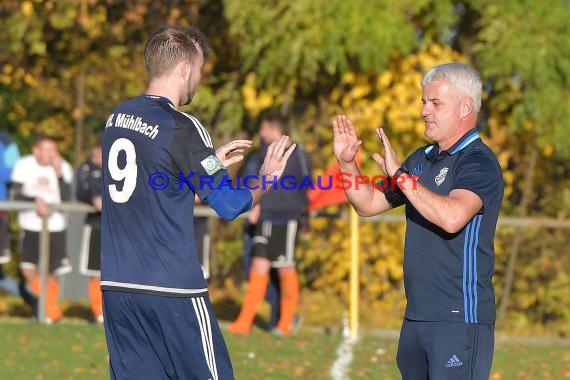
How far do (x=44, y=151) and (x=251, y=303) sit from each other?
107 inches

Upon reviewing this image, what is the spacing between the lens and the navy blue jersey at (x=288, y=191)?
11.9 m

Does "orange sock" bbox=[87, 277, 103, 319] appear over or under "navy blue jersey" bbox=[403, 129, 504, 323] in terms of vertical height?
under

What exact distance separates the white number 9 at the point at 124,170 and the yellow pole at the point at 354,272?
271 inches

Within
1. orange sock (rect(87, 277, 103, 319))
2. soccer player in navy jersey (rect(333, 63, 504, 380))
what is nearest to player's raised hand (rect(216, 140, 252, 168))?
soccer player in navy jersey (rect(333, 63, 504, 380))

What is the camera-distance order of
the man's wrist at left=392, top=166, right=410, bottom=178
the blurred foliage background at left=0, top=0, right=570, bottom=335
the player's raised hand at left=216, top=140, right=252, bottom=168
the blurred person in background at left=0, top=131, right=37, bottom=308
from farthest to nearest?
1. the blurred foliage background at left=0, top=0, right=570, bottom=335
2. the blurred person in background at left=0, top=131, right=37, bottom=308
3. the player's raised hand at left=216, top=140, right=252, bottom=168
4. the man's wrist at left=392, top=166, right=410, bottom=178

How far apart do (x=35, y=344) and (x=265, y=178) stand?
610 cm

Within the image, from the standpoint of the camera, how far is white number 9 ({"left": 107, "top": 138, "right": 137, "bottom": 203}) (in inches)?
197

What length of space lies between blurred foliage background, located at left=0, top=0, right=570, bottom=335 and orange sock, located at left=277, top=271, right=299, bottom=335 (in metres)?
1.23

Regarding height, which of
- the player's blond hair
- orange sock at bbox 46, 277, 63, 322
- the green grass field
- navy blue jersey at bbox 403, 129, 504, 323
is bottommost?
the green grass field

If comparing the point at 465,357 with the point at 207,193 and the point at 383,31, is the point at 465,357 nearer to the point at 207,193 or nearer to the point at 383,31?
the point at 207,193

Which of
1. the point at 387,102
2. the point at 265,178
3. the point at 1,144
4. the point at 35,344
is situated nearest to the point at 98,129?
the point at 1,144

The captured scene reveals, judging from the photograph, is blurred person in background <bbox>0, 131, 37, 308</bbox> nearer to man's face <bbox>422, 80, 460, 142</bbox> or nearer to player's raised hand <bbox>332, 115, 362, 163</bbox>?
player's raised hand <bbox>332, 115, 362, 163</bbox>

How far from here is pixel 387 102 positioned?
14.3m

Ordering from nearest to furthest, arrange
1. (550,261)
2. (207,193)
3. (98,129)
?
(207,193)
(550,261)
(98,129)
